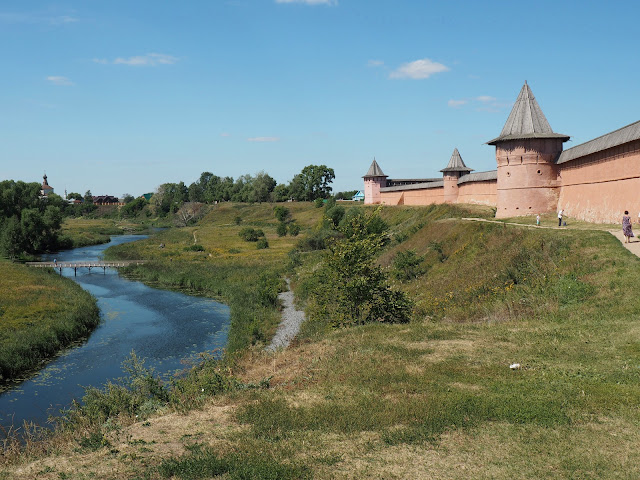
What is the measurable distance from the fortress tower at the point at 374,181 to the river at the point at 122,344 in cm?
3329

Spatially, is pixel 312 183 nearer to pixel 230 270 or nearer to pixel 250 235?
pixel 250 235

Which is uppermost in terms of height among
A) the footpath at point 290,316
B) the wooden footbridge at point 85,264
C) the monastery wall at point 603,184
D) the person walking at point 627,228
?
the monastery wall at point 603,184

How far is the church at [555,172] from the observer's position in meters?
21.7

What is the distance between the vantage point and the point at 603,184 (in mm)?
23844

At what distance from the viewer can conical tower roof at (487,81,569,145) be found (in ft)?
95.7

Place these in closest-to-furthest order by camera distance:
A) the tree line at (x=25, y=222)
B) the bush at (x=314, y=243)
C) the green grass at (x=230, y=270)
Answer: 1. the green grass at (x=230, y=270)
2. the bush at (x=314, y=243)
3. the tree line at (x=25, y=222)

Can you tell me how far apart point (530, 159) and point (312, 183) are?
78.8m

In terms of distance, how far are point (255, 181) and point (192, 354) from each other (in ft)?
321

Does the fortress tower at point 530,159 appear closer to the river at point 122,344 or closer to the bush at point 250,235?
the river at point 122,344

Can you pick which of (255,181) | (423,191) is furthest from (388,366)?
(255,181)

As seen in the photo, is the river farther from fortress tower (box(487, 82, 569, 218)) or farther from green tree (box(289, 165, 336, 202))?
green tree (box(289, 165, 336, 202))

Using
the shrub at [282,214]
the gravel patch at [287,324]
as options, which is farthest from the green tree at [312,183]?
the gravel patch at [287,324]

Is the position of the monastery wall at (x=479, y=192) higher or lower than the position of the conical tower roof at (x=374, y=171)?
lower

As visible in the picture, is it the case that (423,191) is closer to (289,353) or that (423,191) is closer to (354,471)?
(289,353)
